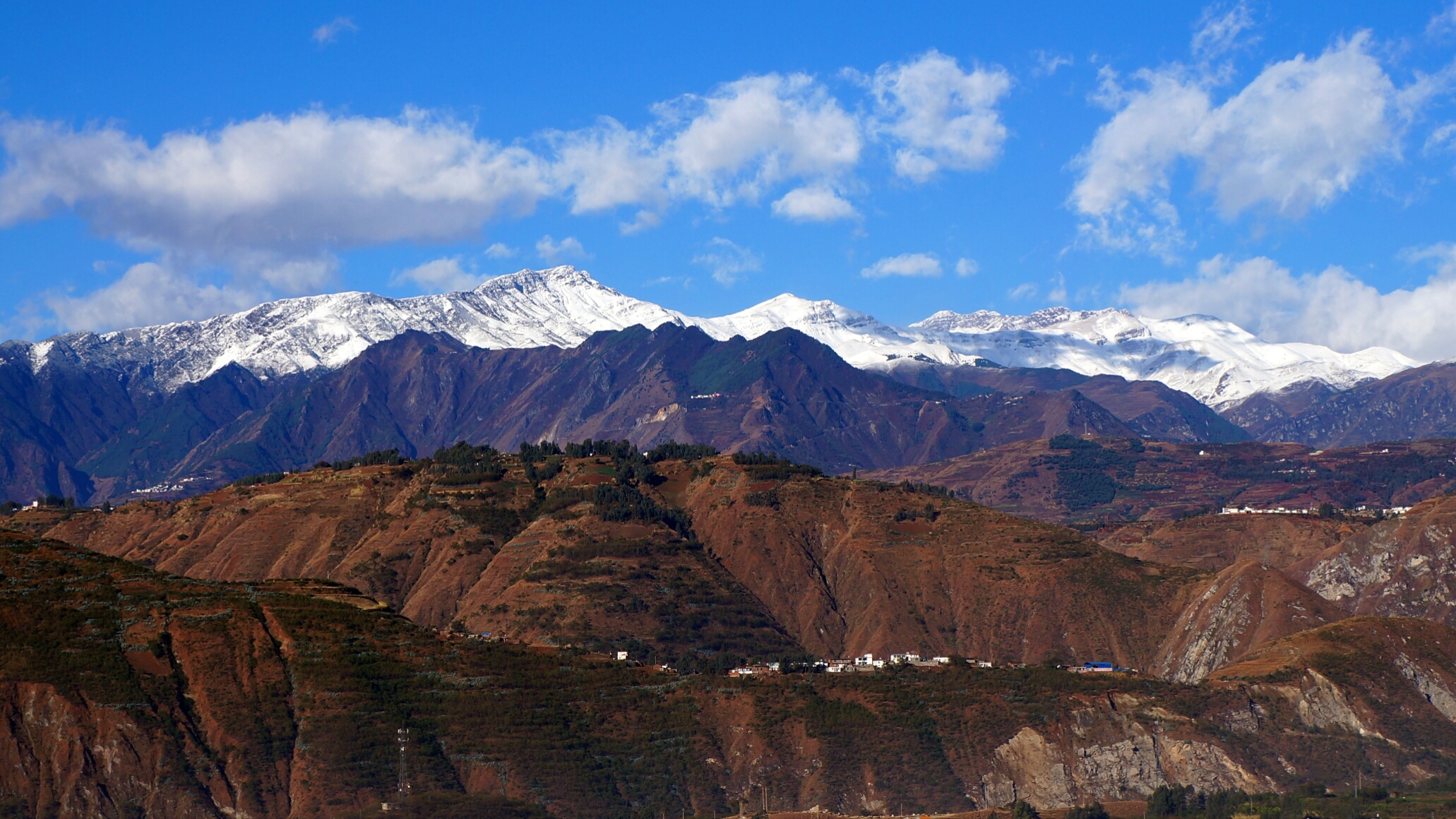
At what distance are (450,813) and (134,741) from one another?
3490 centimetres

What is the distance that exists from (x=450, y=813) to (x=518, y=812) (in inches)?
293

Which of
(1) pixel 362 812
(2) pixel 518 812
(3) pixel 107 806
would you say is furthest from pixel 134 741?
(2) pixel 518 812

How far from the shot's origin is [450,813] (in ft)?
634

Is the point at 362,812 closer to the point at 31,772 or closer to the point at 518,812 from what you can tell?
the point at 518,812

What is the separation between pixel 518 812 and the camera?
646ft

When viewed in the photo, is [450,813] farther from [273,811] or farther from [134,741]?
[134,741]

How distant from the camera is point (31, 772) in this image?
19600 cm

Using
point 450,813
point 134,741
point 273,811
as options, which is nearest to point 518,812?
point 450,813

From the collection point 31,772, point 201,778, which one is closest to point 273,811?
point 201,778

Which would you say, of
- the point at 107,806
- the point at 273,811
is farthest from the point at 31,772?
the point at 273,811

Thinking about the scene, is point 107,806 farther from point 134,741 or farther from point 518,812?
point 518,812

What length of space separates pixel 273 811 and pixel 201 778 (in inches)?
338

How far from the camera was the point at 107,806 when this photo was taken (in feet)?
636

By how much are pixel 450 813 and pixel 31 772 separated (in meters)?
43.6
